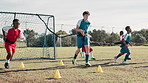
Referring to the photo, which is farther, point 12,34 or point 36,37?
point 36,37

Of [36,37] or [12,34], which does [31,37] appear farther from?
[12,34]

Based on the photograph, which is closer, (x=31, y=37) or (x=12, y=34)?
(x=12, y=34)

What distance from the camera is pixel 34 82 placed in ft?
16.5

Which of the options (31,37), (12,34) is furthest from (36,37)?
(12,34)

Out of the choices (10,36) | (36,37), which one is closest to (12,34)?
(10,36)

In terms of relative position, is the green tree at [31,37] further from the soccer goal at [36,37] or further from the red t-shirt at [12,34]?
the red t-shirt at [12,34]

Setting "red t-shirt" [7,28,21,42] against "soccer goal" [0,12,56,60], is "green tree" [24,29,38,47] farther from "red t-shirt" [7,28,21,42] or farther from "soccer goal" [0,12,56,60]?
"red t-shirt" [7,28,21,42]

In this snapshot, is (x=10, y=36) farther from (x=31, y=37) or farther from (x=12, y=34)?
(x=31, y=37)

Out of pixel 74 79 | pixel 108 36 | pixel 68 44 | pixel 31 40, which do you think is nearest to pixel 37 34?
pixel 31 40

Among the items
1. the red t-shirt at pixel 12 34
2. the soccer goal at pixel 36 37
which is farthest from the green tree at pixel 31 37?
the red t-shirt at pixel 12 34

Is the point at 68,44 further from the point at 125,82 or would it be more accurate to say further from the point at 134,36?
the point at 125,82

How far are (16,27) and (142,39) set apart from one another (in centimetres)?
4414

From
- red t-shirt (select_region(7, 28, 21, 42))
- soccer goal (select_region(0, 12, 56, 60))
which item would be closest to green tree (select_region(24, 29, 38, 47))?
soccer goal (select_region(0, 12, 56, 60))

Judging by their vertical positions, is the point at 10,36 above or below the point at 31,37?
below
